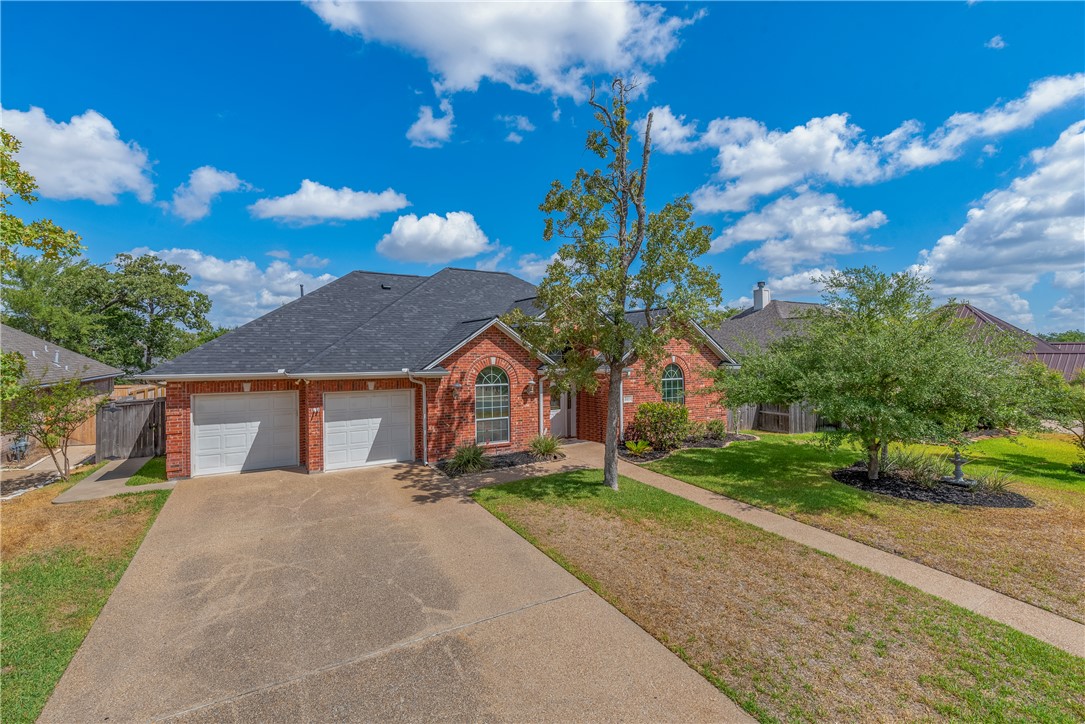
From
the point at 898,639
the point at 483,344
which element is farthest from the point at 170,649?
the point at 483,344

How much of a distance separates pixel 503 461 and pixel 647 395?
5.78 meters

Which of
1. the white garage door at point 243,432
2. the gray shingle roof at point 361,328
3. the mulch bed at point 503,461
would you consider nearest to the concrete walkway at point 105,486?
the white garage door at point 243,432

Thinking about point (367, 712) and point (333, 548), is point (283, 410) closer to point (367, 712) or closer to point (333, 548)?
point (333, 548)

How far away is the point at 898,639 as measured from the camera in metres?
4.84

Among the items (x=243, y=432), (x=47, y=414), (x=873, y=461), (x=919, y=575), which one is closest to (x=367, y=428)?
(x=243, y=432)

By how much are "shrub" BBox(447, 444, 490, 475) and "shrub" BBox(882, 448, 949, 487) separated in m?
10.1

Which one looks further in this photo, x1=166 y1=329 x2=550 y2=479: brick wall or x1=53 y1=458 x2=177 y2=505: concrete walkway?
x1=166 y1=329 x2=550 y2=479: brick wall

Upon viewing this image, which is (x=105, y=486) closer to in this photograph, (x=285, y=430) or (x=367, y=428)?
(x=285, y=430)

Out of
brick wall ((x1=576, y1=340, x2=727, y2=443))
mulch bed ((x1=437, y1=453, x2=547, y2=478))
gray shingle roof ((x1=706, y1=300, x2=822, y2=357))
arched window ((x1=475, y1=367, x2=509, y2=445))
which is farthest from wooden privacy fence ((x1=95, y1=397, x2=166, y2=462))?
gray shingle roof ((x1=706, y1=300, x2=822, y2=357))

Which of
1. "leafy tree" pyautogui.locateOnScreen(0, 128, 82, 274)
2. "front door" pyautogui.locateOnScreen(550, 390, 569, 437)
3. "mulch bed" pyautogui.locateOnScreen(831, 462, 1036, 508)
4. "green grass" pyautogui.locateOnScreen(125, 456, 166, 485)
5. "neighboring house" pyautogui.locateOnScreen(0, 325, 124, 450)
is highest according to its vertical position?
"leafy tree" pyautogui.locateOnScreen(0, 128, 82, 274)

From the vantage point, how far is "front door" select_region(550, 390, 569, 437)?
16031mm

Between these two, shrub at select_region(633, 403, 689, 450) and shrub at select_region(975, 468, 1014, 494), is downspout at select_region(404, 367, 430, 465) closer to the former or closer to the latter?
shrub at select_region(633, 403, 689, 450)

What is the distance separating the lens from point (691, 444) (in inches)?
Answer: 604

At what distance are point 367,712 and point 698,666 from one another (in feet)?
10.1
